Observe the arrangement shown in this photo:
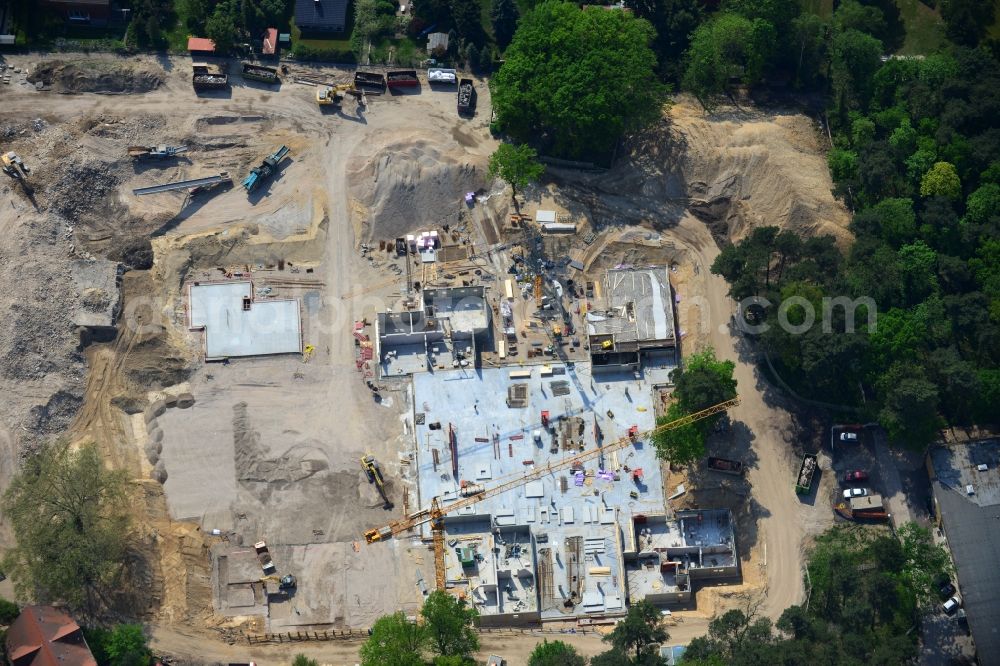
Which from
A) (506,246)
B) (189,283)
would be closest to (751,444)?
(506,246)

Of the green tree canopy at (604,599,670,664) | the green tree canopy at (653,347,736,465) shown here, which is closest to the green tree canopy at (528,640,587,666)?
the green tree canopy at (604,599,670,664)

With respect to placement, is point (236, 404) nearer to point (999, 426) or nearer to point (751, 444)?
point (751, 444)

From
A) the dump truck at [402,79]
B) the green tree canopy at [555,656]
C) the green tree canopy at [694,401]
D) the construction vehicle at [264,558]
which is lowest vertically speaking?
the green tree canopy at [555,656]

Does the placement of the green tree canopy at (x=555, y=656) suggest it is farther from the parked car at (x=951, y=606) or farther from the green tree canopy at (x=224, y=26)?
the green tree canopy at (x=224, y=26)

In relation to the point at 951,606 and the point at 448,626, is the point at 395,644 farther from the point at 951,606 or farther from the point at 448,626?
the point at 951,606

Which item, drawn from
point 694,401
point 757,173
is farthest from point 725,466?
point 757,173

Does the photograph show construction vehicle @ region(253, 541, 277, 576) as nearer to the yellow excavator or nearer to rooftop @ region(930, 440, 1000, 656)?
the yellow excavator

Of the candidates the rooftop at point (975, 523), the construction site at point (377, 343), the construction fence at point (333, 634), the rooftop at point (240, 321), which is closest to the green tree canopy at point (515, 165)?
the construction site at point (377, 343)
